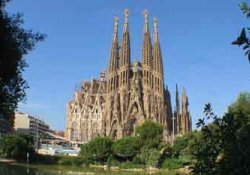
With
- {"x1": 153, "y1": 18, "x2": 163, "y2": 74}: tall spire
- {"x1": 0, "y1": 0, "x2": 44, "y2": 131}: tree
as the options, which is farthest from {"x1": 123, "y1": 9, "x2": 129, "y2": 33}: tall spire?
{"x1": 0, "y1": 0, "x2": 44, "y2": 131}: tree

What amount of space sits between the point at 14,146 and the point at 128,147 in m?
23.7

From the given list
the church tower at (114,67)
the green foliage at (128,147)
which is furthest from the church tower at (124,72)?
the green foliage at (128,147)

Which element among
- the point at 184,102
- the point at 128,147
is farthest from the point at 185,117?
the point at 128,147

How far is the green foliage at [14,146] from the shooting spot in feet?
309

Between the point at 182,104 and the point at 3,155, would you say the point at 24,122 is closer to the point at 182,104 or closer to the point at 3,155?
the point at 182,104

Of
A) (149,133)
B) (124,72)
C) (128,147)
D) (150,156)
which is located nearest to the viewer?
(150,156)

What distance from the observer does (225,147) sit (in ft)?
25.5

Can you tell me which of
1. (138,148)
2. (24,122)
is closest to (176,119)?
(138,148)

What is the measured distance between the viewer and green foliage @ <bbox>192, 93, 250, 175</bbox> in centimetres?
732

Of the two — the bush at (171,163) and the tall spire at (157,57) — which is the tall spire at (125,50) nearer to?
the tall spire at (157,57)

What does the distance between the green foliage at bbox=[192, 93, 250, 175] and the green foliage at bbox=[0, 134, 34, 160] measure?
89849 millimetres

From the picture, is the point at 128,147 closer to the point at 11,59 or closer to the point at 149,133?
the point at 149,133

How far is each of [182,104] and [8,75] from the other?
129 meters

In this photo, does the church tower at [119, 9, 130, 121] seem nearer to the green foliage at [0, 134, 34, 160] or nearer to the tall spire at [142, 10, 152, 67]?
the tall spire at [142, 10, 152, 67]
